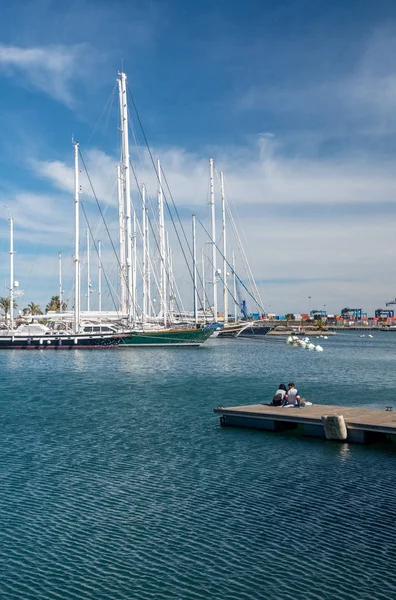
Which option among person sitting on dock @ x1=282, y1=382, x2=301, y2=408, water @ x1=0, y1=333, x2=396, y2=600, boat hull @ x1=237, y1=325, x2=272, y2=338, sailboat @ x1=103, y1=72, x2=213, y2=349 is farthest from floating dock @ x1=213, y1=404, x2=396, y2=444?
boat hull @ x1=237, y1=325, x2=272, y2=338

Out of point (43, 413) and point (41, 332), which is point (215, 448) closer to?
point (43, 413)

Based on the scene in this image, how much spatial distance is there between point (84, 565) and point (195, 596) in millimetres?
2994

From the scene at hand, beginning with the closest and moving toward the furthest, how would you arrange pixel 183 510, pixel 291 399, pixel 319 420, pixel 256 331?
pixel 183 510 → pixel 319 420 → pixel 291 399 → pixel 256 331

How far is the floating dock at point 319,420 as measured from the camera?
2770cm

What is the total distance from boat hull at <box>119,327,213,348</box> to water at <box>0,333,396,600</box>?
181 ft

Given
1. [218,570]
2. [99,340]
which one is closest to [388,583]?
[218,570]

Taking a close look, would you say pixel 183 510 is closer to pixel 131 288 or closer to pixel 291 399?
pixel 291 399

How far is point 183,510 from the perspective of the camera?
62.1 feet

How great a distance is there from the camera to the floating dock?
90.9 feet

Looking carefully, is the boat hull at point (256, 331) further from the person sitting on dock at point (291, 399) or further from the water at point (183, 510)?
the person sitting on dock at point (291, 399)

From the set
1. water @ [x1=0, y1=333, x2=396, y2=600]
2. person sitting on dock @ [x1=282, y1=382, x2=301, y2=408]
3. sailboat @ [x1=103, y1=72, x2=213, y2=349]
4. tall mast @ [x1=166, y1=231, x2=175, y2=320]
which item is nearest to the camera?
water @ [x1=0, y1=333, x2=396, y2=600]

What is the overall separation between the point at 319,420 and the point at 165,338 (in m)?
67.5

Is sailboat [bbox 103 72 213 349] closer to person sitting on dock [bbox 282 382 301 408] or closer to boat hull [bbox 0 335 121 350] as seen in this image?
boat hull [bbox 0 335 121 350]

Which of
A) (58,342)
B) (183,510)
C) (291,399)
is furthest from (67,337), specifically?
(183,510)
